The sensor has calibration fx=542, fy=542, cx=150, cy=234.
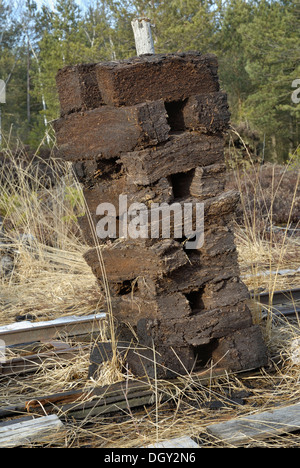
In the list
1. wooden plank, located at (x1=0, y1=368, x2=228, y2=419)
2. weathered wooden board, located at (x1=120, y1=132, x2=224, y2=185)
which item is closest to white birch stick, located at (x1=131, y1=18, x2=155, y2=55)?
weathered wooden board, located at (x1=120, y1=132, x2=224, y2=185)

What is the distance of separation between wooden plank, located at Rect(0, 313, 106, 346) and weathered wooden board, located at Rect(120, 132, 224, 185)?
166 centimetres

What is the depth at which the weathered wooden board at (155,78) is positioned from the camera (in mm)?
2992

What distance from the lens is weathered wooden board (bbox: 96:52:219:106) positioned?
299cm

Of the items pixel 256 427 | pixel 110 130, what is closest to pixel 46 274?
pixel 110 130

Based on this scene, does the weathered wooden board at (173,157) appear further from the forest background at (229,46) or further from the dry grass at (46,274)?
the forest background at (229,46)

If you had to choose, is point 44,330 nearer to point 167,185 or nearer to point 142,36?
point 167,185

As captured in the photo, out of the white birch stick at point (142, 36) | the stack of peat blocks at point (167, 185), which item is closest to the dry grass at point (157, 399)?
the stack of peat blocks at point (167, 185)

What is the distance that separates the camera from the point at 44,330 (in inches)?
179

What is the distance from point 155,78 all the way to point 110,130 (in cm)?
39

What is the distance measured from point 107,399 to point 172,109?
171 centimetres

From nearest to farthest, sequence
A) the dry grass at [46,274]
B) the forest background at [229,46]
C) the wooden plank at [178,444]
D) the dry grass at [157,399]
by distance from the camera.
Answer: the wooden plank at [178,444] < the dry grass at [157,399] < the dry grass at [46,274] < the forest background at [229,46]

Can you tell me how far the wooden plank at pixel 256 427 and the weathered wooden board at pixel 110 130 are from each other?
1.51 meters
